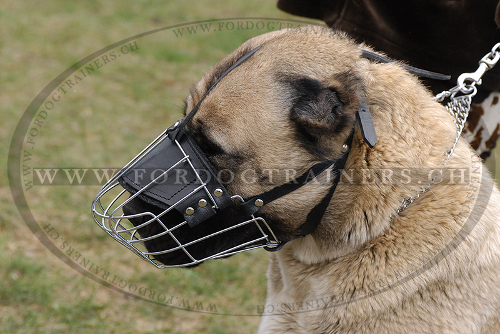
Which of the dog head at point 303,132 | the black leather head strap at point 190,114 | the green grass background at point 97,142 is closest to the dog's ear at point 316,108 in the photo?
the dog head at point 303,132

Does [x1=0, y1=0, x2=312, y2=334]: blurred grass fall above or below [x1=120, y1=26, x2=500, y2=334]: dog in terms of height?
below

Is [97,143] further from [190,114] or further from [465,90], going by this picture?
[465,90]

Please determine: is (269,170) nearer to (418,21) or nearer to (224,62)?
(224,62)

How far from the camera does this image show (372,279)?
2.01 m

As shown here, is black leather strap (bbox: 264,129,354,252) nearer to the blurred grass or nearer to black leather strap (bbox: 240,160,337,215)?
black leather strap (bbox: 240,160,337,215)

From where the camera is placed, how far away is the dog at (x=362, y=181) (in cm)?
192

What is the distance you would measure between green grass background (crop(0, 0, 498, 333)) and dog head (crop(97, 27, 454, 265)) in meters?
0.67

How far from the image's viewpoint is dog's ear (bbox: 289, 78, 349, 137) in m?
1.88

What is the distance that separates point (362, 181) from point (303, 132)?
0.32 m

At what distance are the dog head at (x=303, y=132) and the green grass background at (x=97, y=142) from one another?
2.18ft

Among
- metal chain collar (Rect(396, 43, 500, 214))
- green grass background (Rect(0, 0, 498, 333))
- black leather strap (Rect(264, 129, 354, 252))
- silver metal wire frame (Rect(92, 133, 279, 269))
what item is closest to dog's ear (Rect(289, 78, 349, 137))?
black leather strap (Rect(264, 129, 354, 252))

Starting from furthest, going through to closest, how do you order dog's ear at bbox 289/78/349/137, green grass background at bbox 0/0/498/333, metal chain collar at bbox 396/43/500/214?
green grass background at bbox 0/0/498/333 < metal chain collar at bbox 396/43/500/214 < dog's ear at bbox 289/78/349/137

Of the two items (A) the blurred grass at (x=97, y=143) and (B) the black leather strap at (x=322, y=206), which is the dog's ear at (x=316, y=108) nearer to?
(B) the black leather strap at (x=322, y=206)

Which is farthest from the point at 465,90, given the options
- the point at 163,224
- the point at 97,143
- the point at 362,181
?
the point at 97,143
